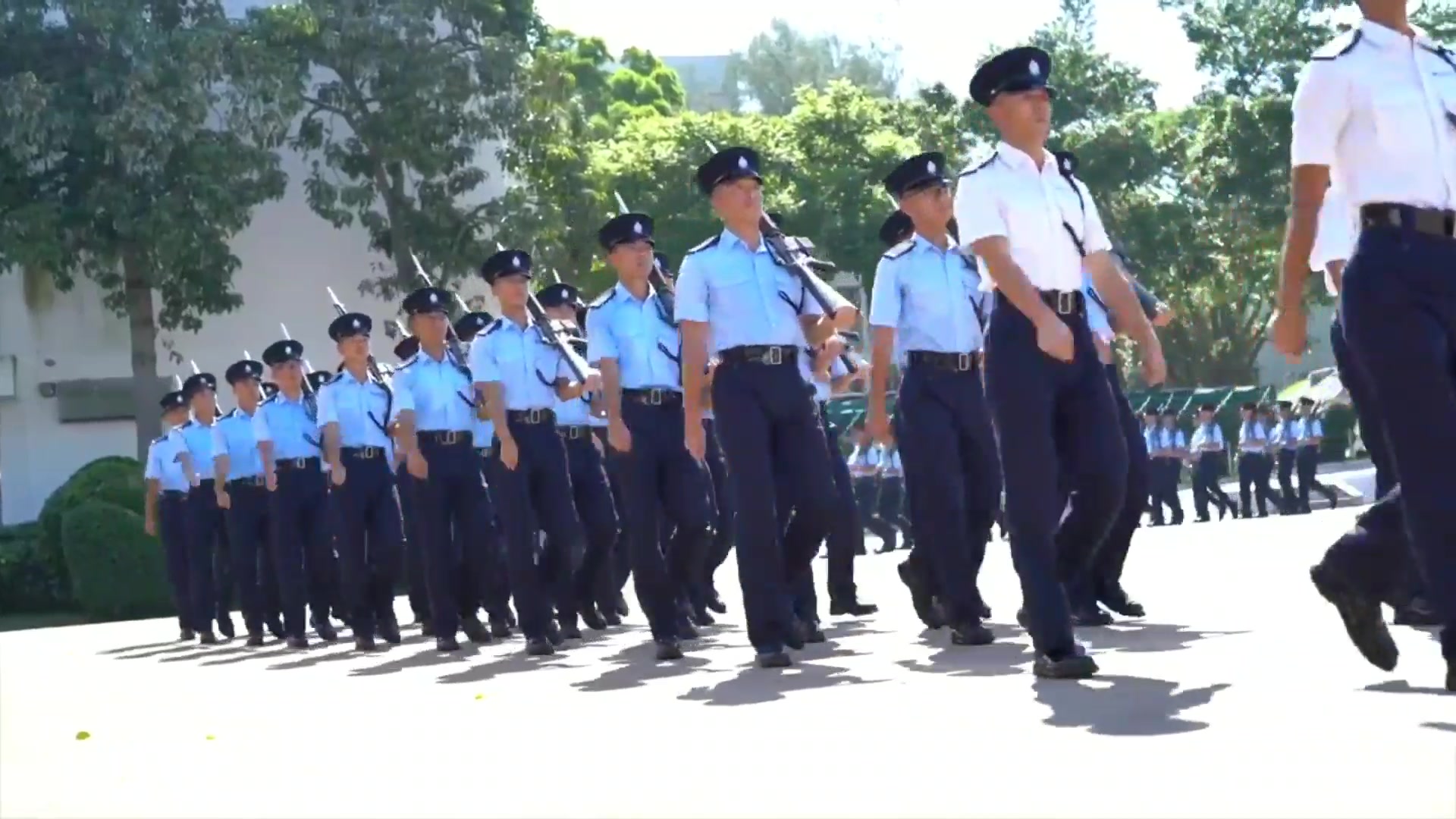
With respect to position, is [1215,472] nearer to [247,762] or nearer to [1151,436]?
[1151,436]

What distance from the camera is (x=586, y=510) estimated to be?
13.4m

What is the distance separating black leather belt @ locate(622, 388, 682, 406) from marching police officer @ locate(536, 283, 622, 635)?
128 centimetres

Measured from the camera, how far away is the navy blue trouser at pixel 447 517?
13.7 m

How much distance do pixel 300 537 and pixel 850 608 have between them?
482 cm

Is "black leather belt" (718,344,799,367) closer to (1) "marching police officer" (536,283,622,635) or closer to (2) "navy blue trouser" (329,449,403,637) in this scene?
(1) "marching police officer" (536,283,622,635)

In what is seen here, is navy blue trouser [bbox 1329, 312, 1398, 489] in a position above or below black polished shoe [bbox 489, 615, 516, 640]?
above

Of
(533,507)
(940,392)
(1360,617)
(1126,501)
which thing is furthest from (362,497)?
(1360,617)

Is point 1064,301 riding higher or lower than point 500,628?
higher

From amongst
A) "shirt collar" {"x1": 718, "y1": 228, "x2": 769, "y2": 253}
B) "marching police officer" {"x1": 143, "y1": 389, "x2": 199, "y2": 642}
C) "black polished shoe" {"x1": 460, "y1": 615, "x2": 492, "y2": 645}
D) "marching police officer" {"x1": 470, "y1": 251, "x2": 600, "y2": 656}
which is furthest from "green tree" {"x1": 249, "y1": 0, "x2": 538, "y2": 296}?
"shirt collar" {"x1": 718, "y1": 228, "x2": 769, "y2": 253}

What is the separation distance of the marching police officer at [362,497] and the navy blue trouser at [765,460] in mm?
5355

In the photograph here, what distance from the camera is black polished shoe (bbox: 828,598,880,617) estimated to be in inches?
528

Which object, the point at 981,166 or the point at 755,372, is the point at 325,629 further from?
the point at 981,166

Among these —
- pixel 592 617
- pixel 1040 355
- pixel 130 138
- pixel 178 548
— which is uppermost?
pixel 130 138

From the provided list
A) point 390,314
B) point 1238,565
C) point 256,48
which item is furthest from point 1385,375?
point 390,314
